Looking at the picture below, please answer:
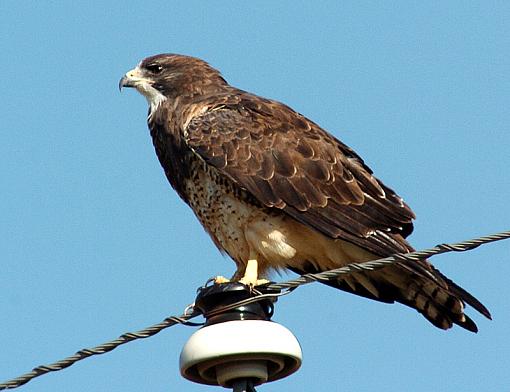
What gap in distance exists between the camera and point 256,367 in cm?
601

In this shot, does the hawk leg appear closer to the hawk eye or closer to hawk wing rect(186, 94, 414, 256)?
hawk wing rect(186, 94, 414, 256)

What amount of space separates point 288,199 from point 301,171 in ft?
1.27

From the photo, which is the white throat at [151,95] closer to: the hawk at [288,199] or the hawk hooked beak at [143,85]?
the hawk hooked beak at [143,85]

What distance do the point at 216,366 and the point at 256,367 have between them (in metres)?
0.22

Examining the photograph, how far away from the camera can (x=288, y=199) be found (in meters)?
8.71

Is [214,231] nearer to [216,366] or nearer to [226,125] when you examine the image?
[226,125]

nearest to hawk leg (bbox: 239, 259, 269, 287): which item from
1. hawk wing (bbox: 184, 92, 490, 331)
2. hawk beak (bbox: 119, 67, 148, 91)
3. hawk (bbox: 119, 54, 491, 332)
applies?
hawk (bbox: 119, 54, 491, 332)

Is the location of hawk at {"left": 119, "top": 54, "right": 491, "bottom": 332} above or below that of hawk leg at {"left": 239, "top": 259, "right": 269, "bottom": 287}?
above

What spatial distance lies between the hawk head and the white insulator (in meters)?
3.91

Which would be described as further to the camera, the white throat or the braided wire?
the white throat

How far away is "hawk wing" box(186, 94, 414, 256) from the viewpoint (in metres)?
8.65

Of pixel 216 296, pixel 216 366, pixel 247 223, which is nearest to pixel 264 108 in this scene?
pixel 247 223

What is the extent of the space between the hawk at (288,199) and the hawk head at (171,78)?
1.23ft

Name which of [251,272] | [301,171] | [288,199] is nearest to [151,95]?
[301,171]
